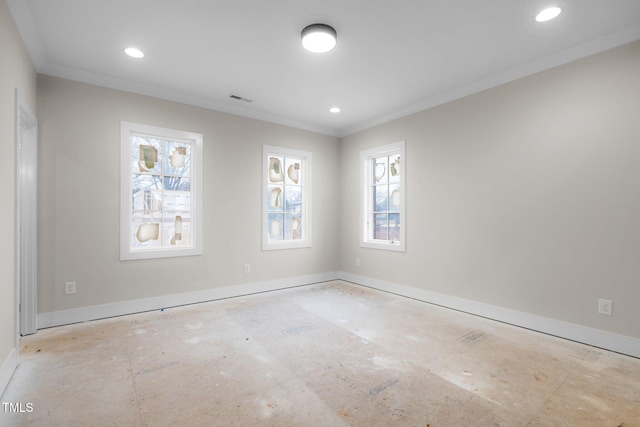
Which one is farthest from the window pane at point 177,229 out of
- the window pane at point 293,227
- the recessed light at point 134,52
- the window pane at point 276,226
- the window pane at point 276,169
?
the recessed light at point 134,52

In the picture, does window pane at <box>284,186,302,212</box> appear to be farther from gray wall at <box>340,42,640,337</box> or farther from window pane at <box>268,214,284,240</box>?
gray wall at <box>340,42,640,337</box>

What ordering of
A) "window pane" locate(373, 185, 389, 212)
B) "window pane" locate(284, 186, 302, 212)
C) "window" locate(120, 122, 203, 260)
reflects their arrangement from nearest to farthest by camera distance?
1. "window" locate(120, 122, 203, 260)
2. "window pane" locate(373, 185, 389, 212)
3. "window pane" locate(284, 186, 302, 212)

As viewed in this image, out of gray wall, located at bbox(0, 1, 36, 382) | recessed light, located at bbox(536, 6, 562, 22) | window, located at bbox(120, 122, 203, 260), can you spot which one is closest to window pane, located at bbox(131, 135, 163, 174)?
window, located at bbox(120, 122, 203, 260)

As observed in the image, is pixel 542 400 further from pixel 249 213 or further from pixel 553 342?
pixel 249 213

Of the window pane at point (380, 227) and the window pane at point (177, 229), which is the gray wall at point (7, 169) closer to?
the window pane at point (177, 229)

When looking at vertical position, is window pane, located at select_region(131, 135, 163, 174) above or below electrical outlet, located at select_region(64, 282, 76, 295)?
above

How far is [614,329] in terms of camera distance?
2709 millimetres

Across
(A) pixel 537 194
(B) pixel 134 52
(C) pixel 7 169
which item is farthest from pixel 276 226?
(A) pixel 537 194

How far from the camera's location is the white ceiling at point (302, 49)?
2.37 m

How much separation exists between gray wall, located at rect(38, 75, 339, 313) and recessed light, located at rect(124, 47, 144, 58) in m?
0.78

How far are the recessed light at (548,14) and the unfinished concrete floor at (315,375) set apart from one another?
108 inches

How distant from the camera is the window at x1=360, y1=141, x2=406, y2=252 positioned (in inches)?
182

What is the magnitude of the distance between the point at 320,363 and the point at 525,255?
2.44 meters

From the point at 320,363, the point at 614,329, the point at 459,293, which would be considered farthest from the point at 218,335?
the point at 614,329
